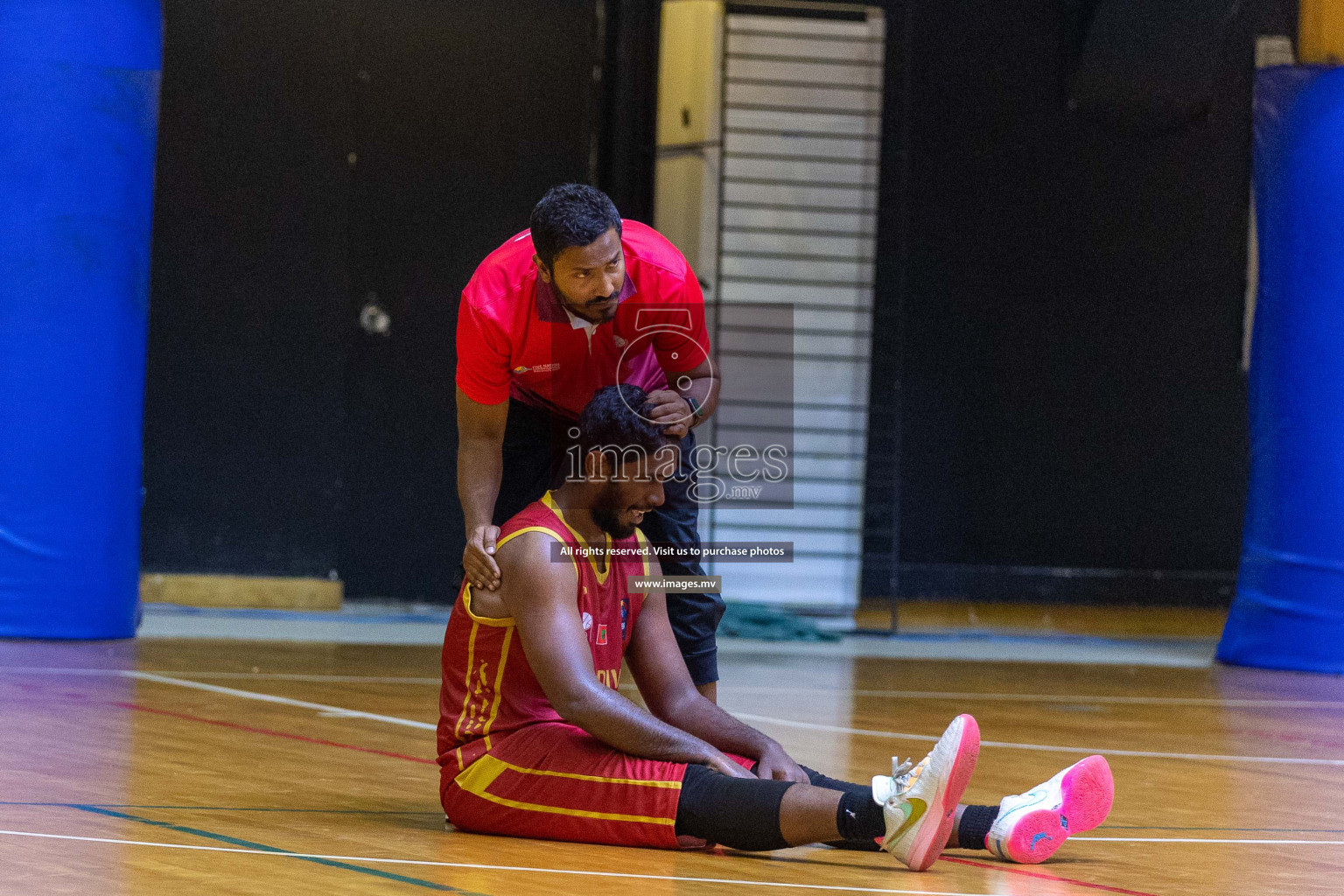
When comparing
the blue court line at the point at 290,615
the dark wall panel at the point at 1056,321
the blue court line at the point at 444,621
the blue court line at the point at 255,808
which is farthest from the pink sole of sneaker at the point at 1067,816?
the dark wall panel at the point at 1056,321

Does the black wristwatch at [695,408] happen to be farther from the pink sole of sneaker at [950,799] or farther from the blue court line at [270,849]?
the blue court line at [270,849]

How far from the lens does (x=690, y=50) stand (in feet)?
24.6

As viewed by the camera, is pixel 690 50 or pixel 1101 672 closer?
pixel 1101 672

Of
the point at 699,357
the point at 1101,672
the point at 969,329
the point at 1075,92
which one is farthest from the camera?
the point at 969,329

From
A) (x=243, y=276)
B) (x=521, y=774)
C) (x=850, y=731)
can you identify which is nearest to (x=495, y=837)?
(x=521, y=774)

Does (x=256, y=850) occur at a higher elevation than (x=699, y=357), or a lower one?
lower

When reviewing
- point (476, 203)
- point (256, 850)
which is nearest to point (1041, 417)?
point (476, 203)

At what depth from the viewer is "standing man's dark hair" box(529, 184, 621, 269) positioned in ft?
9.27

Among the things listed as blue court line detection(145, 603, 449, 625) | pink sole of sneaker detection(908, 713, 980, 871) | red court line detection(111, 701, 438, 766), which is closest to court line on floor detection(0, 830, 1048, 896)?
pink sole of sneaker detection(908, 713, 980, 871)

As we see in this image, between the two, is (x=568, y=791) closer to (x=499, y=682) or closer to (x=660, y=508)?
(x=499, y=682)

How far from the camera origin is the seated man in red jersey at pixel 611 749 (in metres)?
2.55

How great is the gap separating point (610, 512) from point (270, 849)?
77 cm

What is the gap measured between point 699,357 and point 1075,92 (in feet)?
18.4

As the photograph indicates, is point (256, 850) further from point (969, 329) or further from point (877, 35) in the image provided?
point (969, 329)
